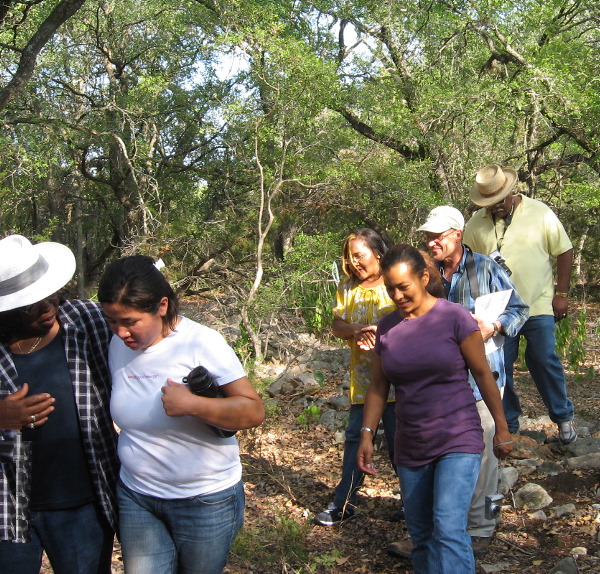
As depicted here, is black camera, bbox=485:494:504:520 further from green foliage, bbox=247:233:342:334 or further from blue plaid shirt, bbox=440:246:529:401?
green foliage, bbox=247:233:342:334

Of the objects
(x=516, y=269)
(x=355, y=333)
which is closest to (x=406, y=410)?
(x=355, y=333)

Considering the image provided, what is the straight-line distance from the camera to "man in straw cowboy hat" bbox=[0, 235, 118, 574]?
2.42 metres

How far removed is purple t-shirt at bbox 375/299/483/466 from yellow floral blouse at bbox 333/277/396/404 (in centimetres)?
109

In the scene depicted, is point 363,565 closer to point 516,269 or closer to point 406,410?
point 406,410

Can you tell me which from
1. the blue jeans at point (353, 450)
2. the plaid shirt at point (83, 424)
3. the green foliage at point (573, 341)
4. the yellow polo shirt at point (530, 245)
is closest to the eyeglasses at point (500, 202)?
the yellow polo shirt at point (530, 245)

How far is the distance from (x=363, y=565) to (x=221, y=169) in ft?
33.6

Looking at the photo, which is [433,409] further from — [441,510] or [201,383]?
[201,383]

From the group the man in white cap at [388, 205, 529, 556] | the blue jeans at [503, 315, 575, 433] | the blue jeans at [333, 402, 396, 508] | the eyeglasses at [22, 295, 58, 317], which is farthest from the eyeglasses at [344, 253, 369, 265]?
the eyeglasses at [22, 295, 58, 317]

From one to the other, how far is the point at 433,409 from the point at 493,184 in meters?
2.31

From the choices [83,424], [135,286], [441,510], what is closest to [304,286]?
[441,510]

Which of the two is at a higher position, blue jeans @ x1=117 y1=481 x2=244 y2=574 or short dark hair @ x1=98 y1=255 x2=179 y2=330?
short dark hair @ x1=98 y1=255 x2=179 y2=330

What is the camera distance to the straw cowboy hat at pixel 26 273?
2.45 m

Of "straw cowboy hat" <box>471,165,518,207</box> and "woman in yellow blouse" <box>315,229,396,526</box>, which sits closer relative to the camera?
"woman in yellow blouse" <box>315,229,396,526</box>

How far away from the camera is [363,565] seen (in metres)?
3.90
